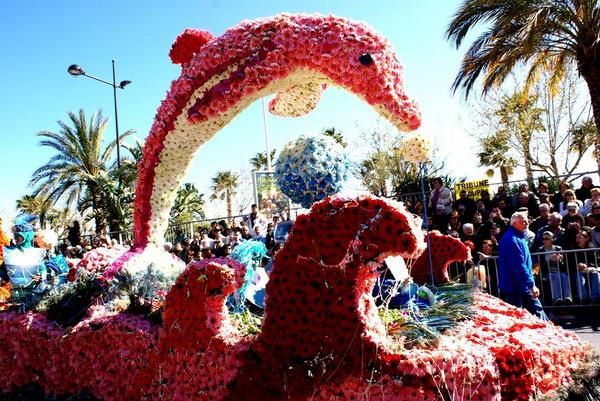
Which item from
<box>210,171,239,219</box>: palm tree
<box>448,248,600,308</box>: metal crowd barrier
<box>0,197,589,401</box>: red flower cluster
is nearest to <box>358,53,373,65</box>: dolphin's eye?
<box>0,197,589,401</box>: red flower cluster

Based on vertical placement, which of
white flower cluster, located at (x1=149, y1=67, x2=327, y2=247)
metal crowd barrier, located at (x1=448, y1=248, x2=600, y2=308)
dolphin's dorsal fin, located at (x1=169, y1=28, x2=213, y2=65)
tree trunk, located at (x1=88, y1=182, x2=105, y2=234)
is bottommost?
metal crowd barrier, located at (x1=448, y1=248, x2=600, y2=308)

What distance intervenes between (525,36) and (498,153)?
1330 cm

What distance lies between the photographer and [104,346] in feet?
11.4

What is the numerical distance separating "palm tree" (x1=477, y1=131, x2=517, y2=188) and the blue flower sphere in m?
20.4

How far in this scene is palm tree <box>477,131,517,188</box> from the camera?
72.8ft

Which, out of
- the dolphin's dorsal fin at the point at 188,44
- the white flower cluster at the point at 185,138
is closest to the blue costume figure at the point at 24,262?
the white flower cluster at the point at 185,138

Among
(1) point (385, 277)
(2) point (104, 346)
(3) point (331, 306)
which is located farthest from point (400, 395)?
(2) point (104, 346)

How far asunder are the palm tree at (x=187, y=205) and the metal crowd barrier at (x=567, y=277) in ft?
39.3

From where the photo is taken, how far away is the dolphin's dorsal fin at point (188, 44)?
4.13m

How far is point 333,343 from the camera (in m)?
2.50

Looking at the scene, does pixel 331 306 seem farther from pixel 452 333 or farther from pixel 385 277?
pixel 385 277

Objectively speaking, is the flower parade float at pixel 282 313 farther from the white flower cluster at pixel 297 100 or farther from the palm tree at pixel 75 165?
the palm tree at pixel 75 165

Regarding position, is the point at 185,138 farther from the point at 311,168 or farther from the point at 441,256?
the point at 441,256

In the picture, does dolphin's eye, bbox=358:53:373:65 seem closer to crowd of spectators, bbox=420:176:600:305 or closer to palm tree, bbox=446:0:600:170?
crowd of spectators, bbox=420:176:600:305
